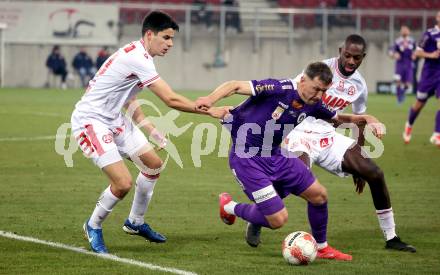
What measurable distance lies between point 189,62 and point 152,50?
1319 inches

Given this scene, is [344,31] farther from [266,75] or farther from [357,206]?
[357,206]

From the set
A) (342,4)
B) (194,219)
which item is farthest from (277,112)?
(342,4)

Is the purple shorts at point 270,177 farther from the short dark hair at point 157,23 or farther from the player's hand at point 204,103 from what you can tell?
the short dark hair at point 157,23

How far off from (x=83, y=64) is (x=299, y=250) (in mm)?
33474

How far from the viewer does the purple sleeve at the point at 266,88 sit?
887 cm

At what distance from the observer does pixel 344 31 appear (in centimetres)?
4259

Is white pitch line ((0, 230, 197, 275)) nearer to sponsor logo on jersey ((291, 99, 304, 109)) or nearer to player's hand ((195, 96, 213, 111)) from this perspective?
player's hand ((195, 96, 213, 111))

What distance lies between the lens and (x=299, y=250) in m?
8.72

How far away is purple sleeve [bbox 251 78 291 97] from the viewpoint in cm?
887

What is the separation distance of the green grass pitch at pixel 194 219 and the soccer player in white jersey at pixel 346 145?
0.33m

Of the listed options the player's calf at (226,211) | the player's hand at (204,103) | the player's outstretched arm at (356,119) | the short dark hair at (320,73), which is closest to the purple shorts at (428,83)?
the player's outstretched arm at (356,119)

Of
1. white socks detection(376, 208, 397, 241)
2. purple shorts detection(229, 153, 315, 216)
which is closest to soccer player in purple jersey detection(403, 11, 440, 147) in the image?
white socks detection(376, 208, 397, 241)

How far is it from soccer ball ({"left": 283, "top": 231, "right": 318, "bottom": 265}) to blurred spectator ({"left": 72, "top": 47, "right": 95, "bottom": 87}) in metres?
33.1

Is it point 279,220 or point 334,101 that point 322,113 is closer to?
point 334,101
